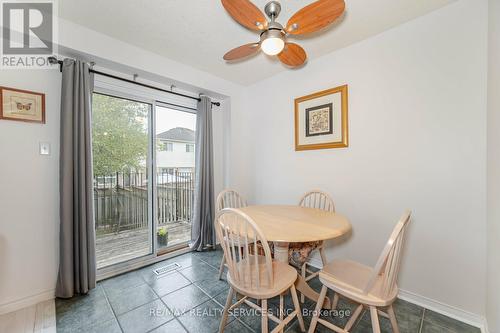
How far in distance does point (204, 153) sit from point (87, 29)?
5.55 ft

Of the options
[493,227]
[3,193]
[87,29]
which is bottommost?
[493,227]

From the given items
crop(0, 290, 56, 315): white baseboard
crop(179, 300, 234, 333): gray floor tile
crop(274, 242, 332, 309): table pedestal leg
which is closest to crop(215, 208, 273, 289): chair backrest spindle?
crop(274, 242, 332, 309): table pedestal leg

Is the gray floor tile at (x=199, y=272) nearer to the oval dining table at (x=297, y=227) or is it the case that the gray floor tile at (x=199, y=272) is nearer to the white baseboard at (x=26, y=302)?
the oval dining table at (x=297, y=227)

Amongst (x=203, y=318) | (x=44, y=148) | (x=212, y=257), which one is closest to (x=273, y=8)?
(x=44, y=148)

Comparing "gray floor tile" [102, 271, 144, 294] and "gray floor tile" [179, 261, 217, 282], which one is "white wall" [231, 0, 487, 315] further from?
"gray floor tile" [102, 271, 144, 294]

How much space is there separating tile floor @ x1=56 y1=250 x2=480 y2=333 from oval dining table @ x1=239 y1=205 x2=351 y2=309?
0.49 m

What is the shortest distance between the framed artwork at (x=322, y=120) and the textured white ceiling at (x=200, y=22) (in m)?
0.50

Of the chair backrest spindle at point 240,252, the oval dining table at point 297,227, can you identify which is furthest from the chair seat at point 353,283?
the chair backrest spindle at point 240,252

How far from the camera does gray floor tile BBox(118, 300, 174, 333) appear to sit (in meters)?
1.54

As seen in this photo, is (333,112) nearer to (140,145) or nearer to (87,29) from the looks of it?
(140,145)

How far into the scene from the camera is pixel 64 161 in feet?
5.92

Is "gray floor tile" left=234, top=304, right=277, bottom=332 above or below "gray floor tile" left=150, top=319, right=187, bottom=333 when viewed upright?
above

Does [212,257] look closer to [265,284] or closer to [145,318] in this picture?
[145,318]

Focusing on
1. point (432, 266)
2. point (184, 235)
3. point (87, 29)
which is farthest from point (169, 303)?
point (87, 29)
